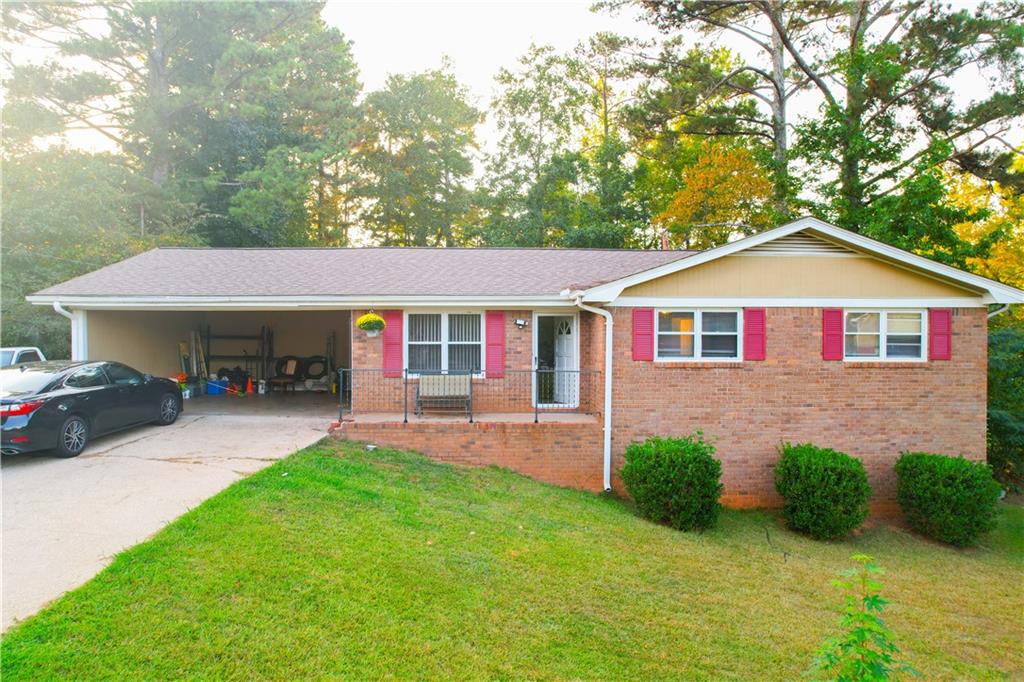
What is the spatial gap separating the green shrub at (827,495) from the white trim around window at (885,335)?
216cm

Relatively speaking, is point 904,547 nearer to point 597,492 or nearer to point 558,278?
point 597,492

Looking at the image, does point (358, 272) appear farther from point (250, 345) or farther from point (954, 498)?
point (954, 498)

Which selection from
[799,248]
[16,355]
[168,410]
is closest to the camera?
[799,248]

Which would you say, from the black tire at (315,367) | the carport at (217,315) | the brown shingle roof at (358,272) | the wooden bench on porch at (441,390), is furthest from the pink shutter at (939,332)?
the black tire at (315,367)

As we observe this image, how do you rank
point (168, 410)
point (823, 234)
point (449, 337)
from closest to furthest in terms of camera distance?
1. point (823, 234)
2. point (168, 410)
3. point (449, 337)

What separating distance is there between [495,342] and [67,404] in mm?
6922

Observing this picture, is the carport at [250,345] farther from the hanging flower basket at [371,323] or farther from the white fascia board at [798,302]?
the white fascia board at [798,302]

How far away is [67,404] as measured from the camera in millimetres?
7859

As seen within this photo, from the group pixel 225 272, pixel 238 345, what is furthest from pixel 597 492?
pixel 238 345

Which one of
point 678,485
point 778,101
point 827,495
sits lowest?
point 827,495

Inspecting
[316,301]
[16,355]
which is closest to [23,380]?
[316,301]

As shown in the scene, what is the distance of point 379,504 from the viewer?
6652 mm

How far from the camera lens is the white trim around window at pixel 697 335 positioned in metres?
9.42

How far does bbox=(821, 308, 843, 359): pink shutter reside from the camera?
941cm
